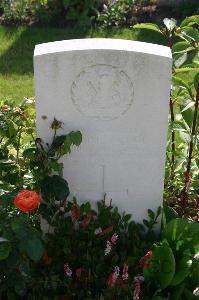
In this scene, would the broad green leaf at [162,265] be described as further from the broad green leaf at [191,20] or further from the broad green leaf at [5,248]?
the broad green leaf at [191,20]

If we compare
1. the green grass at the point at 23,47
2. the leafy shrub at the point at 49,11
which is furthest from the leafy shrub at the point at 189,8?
the leafy shrub at the point at 49,11

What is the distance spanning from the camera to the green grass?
5.44m

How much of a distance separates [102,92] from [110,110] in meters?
0.11

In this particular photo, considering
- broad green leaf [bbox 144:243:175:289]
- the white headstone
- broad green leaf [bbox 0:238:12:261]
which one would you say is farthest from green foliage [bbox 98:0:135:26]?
broad green leaf [bbox 0:238:12:261]

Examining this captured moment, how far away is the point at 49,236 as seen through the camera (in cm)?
290

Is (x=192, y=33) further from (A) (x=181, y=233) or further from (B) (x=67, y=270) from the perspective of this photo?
(B) (x=67, y=270)

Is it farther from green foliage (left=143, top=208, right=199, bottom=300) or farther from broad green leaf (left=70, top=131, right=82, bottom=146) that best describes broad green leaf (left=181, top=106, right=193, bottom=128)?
broad green leaf (left=70, top=131, right=82, bottom=146)

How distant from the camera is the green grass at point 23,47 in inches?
214

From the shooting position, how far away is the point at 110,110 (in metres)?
2.77

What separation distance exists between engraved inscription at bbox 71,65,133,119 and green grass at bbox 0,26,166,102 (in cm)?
255

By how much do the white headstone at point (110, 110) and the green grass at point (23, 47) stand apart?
2430 mm

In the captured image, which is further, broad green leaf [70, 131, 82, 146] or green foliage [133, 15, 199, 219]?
green foliage [133, 15, 199, 219]

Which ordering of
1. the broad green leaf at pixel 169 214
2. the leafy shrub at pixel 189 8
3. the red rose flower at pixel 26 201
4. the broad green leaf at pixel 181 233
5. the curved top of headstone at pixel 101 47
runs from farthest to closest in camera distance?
the leafy shrub at pixel 189 8 → the broad green leaf at pixel 169 214 → the broad green leaf at pixel 181 233 → the curved top of headstone at pixel 101 47 → the red rose flower at pixel 26 201

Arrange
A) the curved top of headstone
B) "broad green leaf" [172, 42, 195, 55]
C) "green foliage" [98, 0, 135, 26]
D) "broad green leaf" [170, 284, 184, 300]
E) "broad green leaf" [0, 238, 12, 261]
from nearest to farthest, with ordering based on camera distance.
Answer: "broad green leaf" [0, 238, 12, 261] < the curved top of headstone < "broad green leaf" [170, 284, 184, 300] < "broad green leaf" [172, 42, 195, 55] < "green foliage" [98, 0, 135, 26]
